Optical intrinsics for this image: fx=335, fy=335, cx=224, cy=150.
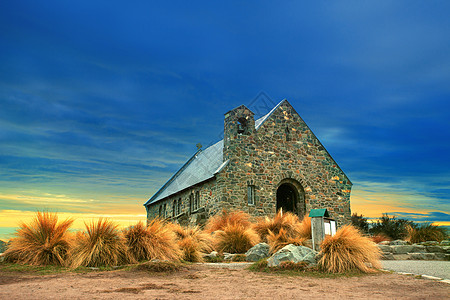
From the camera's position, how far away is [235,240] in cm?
1233

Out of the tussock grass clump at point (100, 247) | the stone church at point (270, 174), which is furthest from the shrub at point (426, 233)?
the tussock grass clump at point (100, 247)

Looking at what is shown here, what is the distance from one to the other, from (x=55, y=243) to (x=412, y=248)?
12.4m

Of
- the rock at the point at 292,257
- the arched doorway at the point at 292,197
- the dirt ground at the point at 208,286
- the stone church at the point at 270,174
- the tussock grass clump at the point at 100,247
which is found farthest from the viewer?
the arched doorway at the point at 292,197

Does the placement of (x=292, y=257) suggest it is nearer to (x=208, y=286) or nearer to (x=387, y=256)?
(x=208, y=286)

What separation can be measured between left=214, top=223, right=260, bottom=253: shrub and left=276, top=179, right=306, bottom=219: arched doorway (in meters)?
8.54

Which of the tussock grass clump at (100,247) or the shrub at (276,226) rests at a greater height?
the shrub at (276,226)

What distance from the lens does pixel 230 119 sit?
19.9m

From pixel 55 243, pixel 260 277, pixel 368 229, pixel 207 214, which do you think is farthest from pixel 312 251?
pixel 368 229

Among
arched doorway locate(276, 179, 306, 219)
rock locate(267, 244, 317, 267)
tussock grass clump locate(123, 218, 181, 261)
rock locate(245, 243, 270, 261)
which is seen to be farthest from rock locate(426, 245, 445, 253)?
tussock grass clump locate(123, 218, 181, 261)

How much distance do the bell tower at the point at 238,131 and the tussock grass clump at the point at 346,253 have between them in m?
11.0

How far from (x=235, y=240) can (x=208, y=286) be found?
6139 mm

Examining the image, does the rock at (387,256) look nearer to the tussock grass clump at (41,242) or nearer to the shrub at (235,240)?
the shrub at (235,240)

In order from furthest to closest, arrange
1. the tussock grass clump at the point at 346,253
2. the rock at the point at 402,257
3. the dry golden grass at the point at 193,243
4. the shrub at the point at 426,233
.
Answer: the shrub at the point at 426,233 < the rock at the point at 402,257 < the dry golden grass at the point at 193,243 < the tussock grass clump at the point at 346,253

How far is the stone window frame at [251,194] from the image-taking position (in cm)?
1936
